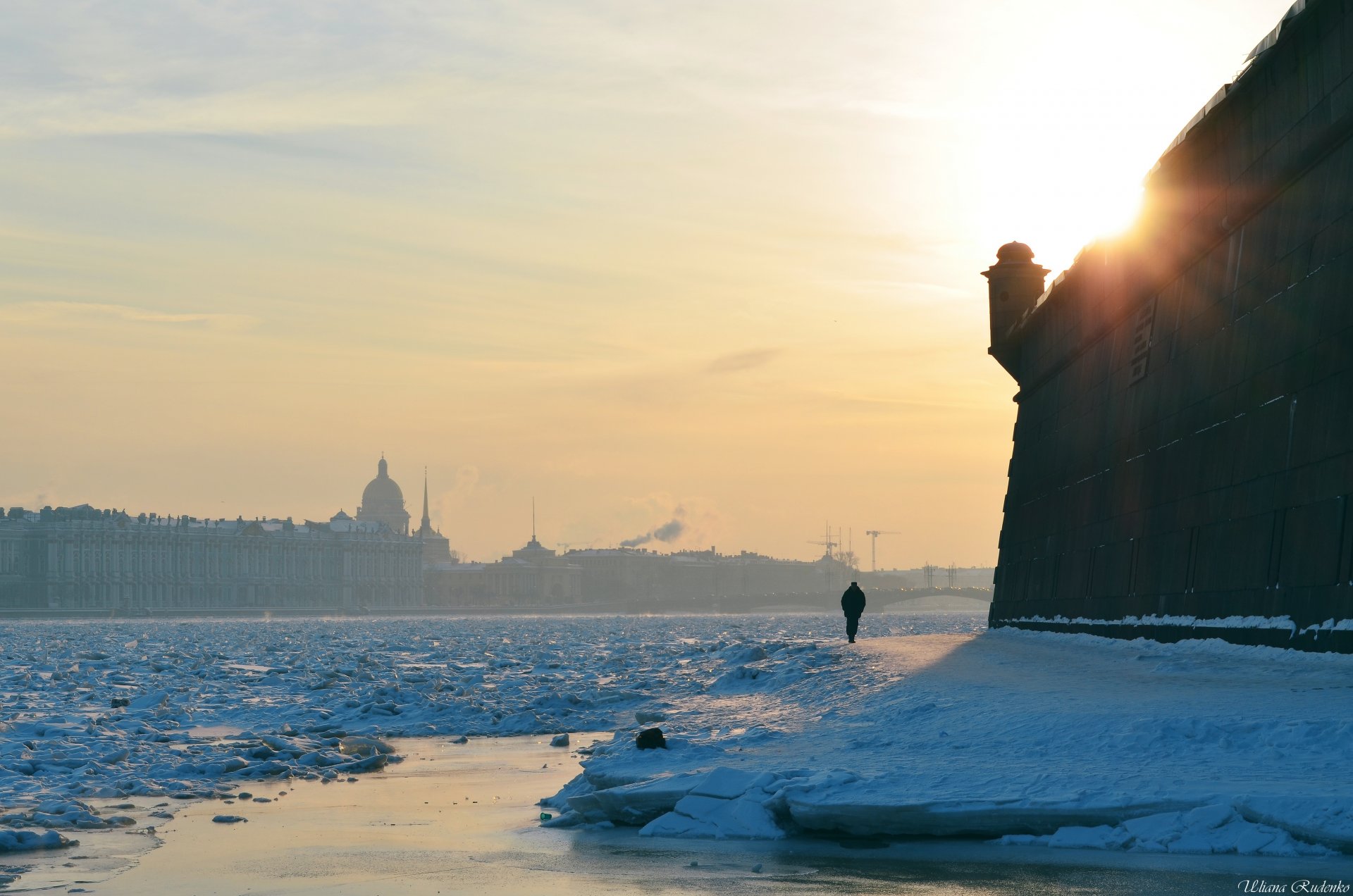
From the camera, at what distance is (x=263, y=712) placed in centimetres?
2680

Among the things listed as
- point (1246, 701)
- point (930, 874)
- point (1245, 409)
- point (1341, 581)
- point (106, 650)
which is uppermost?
point (1245, 409)

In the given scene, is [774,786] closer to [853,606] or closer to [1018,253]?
[853,606]

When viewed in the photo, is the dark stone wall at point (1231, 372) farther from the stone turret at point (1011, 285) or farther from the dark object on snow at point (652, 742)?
the stone turret at point (1011, 285)

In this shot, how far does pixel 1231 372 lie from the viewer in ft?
72.0

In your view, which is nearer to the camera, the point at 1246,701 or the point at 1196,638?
the point at 1246,701

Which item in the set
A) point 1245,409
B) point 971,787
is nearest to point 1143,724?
point 971,787

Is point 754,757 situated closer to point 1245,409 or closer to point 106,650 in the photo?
point 1245,409

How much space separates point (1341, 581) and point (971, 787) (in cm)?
655

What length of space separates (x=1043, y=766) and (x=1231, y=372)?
1017 cm

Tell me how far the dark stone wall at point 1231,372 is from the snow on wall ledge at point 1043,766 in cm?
179

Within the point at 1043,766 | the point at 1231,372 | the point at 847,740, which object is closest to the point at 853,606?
the point at 1231,372

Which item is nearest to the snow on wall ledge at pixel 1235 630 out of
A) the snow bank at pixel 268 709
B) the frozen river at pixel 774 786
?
the frozen river at pixel 774 786

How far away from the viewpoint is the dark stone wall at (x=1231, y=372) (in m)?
18.1

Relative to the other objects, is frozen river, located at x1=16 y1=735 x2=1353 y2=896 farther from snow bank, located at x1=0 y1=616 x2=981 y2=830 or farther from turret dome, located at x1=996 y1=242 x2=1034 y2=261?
turret dome, located at x1=996 y1=242 x2=1034 y2=261
